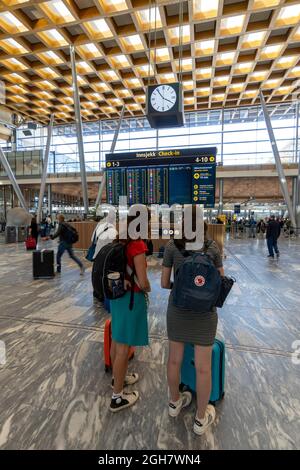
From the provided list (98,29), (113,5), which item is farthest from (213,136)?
(113,5)

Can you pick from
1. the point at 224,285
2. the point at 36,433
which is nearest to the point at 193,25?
the point at 224,285

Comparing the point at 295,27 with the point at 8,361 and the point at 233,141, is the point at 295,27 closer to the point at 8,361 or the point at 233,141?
the point at 233,141

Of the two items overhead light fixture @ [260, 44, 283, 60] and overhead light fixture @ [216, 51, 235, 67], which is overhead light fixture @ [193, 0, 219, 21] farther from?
overhead light fixture @ [260, 44, 283, 60]

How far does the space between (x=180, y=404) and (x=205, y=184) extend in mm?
7380

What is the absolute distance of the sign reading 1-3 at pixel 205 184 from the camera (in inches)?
334

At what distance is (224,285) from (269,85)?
65.2ft

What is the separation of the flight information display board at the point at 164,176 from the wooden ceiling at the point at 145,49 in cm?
386

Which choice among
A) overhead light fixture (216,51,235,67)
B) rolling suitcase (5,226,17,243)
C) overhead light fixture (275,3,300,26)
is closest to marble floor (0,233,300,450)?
overhead light fixture (275,3,300,26)

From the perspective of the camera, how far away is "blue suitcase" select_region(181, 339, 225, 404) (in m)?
2.08

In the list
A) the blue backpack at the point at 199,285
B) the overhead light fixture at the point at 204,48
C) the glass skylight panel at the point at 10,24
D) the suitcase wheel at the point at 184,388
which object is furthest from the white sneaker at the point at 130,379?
the overhead light fixture at the point at 204,48

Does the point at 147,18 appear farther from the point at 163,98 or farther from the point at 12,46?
the point at 12,46

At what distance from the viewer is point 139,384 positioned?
2379mm

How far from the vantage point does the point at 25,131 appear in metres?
24.9

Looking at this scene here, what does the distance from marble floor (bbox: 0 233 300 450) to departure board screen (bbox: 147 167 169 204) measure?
16.8 feet
